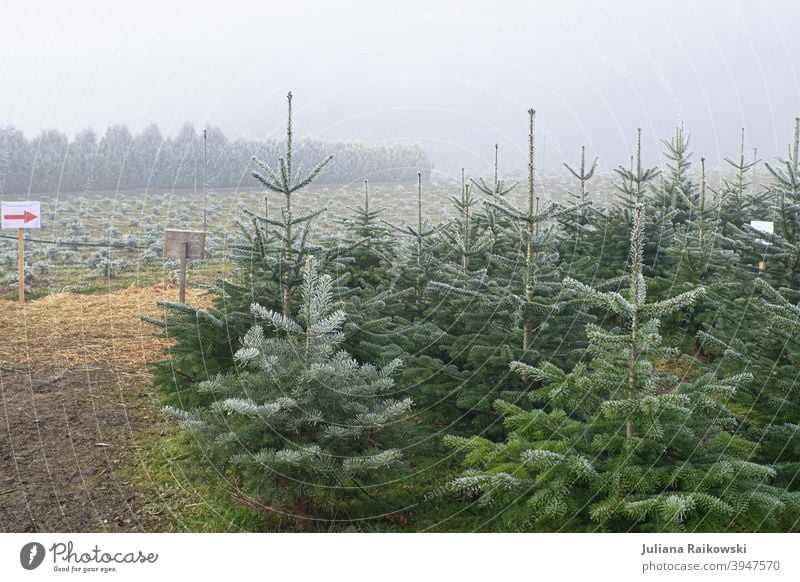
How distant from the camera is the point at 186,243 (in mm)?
8633

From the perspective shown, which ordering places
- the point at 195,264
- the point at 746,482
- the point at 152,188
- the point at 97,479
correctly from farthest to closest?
the point at 152,188 → the point at 195,264 → the point at 97,479 → the point at 746,482

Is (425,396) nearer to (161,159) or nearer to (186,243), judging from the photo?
(186,243)

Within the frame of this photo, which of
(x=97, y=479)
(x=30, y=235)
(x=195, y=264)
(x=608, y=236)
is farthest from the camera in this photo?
(x=30, y=235)

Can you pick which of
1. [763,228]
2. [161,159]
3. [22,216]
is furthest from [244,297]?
[161,159]

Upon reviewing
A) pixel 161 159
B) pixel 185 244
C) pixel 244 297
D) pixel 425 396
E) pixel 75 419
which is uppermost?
pixel 161 159

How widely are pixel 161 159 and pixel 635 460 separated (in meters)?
18.5

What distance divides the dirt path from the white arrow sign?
1386 mm

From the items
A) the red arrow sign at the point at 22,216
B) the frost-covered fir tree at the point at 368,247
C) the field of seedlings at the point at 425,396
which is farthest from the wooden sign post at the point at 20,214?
the frost-covered fir tree at the point at 368,247

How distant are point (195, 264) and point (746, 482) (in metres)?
13.2

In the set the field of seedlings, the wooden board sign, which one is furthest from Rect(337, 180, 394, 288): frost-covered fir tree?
the wooden board sign

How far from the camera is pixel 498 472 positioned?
4023 mm

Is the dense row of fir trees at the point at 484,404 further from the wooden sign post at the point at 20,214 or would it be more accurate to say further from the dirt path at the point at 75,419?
the wooden sign post at the point at 20,214

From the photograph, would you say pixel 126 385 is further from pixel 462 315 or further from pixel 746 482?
pixel 746 482

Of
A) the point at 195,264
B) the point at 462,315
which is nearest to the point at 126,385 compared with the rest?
the point at 462,315
